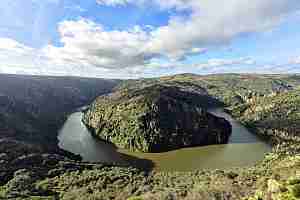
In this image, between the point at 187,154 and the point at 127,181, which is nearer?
the point at 127,181

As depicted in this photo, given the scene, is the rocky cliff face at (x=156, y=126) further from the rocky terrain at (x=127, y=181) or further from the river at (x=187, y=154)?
the rocky terrain at (x=127, y=181)

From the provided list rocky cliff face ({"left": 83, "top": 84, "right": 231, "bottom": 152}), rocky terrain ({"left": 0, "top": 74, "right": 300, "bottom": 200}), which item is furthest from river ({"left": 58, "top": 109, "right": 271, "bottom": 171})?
rocky terrain ({"left": 0, "top": 74, "right": 300, "bottom": 200})

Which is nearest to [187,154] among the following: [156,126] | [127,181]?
[156,126]

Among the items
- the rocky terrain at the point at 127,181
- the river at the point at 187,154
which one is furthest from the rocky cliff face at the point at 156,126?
the rocky terrain at the point at 127,181

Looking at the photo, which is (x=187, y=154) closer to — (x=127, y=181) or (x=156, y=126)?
(x=156, y=126)

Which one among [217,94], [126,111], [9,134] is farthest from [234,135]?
[217,94]
